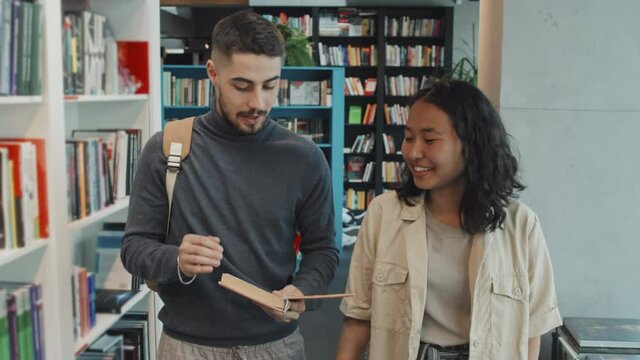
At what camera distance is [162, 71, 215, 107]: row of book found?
7.08 m

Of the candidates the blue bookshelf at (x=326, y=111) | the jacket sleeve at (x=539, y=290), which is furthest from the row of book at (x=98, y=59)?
the blue bookshelf at (x=326, y=111)

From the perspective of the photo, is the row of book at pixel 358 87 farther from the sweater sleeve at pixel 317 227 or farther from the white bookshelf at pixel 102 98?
the sweater sleeve at pixel 317 227

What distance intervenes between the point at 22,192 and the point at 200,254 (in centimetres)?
81

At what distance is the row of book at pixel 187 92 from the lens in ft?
23.2

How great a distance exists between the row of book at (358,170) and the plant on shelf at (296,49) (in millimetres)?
2798

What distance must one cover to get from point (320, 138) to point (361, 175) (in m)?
2.53

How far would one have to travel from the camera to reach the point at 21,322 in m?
2.01

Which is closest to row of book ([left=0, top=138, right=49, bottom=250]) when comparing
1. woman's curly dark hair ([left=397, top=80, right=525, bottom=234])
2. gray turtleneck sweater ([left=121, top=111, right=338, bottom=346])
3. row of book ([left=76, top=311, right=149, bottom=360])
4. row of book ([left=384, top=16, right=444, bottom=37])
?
gray turtleneck sweater ([left=121, top=111, right=338, bottom=346])

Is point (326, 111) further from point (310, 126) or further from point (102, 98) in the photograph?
point (102, 98)

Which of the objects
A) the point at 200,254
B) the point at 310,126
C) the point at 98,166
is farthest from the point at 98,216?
the point at 310,126

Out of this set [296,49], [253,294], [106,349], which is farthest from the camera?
[296,49]

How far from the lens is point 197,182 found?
1633 millimetres

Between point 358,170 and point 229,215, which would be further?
point 358,170

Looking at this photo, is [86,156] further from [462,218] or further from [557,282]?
[557,282]
